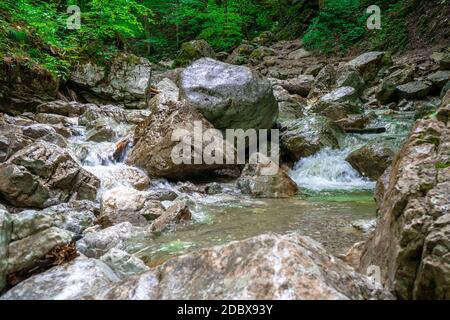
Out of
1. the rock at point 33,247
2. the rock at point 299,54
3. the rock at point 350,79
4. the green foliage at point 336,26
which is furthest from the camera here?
the rock at point 299,54

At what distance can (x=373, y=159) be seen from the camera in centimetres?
759

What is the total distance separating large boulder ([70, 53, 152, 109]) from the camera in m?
11.8

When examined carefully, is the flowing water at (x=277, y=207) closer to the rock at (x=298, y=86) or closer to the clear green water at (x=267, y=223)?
the clear green water at (x=267, y=223)

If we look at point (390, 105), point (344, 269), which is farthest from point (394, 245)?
point (390, 105)

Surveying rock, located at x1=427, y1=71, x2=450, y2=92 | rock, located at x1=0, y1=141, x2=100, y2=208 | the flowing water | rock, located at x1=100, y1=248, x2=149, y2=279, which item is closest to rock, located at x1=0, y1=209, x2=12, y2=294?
rock, located at x1=100, y1=248, x2=149, y2=279

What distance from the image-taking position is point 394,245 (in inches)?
80.6

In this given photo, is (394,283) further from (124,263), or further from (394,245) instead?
(124,263)

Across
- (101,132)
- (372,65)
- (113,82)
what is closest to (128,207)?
(101,132)

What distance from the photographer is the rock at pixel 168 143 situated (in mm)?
7254

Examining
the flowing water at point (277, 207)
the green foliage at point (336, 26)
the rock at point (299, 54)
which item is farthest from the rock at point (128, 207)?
the green foliage at point (336, 26)

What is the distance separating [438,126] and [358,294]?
60.0 inches

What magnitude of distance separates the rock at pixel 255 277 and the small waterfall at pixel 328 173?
5.54 m

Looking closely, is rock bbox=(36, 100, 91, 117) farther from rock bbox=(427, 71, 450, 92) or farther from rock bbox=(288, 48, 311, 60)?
rock bbox=(288, 48, 311, 60)

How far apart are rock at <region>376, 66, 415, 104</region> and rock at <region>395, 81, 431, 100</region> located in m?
0.22
